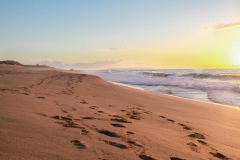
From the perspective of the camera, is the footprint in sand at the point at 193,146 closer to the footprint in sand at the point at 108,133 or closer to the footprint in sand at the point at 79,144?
the footprint in sand at the point at 108,133

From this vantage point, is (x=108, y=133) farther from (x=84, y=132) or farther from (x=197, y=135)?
(x=197, y=135)

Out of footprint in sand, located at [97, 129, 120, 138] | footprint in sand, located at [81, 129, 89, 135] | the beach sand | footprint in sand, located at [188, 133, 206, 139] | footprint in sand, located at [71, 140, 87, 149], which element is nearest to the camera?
the beach sand

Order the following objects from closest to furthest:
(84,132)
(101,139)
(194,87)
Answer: (101,139)
(84,132)
(194,87)

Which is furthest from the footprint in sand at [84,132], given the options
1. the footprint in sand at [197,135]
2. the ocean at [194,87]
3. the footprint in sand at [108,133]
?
the ocean at [194,87]

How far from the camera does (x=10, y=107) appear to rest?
352 centimetres

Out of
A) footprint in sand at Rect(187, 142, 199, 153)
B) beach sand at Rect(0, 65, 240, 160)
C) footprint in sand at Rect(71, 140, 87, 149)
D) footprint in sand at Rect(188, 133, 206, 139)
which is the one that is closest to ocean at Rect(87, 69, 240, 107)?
footprint in sand at Rect(188, 133, 206, 139)

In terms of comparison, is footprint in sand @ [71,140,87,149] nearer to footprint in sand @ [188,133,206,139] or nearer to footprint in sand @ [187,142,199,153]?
footprint in sand @ [187,142,199,153]

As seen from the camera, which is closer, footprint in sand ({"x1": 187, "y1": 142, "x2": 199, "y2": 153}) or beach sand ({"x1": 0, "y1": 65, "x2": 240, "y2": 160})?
beach sand ({"x1": 0, "y1": 65, "x2": 240, "y2": 160})

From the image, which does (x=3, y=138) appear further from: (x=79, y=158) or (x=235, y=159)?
(x=235, y=159)

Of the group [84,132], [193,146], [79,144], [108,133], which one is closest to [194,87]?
[193,146]

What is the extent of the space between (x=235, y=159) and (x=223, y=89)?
1107 centimetres

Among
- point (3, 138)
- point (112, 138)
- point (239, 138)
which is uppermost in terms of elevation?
point (3, 138)

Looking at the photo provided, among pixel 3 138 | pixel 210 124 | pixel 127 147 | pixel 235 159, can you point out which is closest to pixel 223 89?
pixel 210 124

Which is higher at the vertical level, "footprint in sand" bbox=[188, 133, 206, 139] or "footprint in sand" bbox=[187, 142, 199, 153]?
"footprint in sand" bbox=[187, 142, 199, 153]
